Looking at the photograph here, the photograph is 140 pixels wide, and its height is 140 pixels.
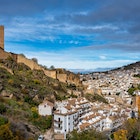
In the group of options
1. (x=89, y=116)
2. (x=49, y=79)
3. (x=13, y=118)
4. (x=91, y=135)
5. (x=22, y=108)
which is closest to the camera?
(x=91, y=135)

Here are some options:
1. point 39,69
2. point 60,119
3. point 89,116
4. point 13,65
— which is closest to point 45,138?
point 60,119

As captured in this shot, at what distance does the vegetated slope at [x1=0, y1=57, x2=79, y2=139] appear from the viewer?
958 inches

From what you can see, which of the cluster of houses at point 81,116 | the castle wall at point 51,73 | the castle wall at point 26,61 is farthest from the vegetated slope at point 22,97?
the castle wall at point 51,73

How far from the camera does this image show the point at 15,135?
22.3 metres

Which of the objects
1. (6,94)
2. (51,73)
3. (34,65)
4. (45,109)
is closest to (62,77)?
(51,73)

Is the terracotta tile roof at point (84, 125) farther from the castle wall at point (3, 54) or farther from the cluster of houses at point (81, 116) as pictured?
the castle wall at point (3, 54)

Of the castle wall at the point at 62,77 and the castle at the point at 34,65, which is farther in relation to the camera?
the castle wall at the point at 62,77

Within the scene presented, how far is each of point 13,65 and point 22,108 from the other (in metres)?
12.6

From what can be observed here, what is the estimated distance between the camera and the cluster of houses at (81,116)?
1122 inches

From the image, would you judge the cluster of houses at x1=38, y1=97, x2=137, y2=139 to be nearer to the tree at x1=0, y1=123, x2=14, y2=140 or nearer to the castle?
the tree at x1=0, y1=123, x2=14, y2=140

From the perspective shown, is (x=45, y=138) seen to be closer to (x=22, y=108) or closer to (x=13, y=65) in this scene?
(x=22, y=108)

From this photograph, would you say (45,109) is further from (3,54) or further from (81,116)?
(3,54)

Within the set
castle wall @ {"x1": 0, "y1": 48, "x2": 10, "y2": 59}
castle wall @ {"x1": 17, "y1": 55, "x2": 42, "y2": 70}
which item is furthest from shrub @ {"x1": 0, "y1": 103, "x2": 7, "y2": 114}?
castle wall @ {"x1": 17, "y1": 55, "x2": 42, "y2": 70}

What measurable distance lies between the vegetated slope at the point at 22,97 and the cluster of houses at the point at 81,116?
108 cm
